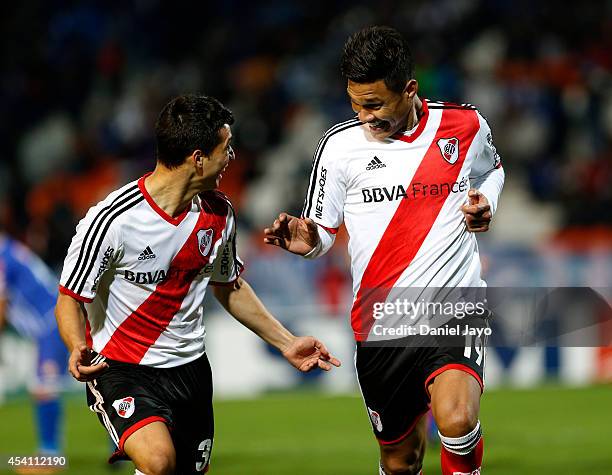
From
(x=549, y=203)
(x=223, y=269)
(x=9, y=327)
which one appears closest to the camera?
(x=223, y=269)

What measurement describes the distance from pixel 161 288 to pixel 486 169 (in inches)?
69.6

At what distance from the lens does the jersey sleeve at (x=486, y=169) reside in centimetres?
571

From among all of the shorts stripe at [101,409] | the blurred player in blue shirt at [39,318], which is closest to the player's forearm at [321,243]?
the shorts stripe at [101,409]

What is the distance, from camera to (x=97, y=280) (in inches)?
208

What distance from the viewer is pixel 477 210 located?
5191 millimetres

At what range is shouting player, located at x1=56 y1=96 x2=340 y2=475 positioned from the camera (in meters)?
5.24

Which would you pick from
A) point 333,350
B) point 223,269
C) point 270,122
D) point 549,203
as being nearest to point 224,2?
point 270,122

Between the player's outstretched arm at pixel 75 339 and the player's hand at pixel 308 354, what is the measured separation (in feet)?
3.37

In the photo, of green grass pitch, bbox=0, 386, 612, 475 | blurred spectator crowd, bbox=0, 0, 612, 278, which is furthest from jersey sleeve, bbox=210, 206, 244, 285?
blurred spectator crowd, bbox=0, 0, 612, 278

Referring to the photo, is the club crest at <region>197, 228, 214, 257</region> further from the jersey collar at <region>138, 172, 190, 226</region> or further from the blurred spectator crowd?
the blurred spectator crowd

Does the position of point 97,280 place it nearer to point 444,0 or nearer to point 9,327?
point 9,327

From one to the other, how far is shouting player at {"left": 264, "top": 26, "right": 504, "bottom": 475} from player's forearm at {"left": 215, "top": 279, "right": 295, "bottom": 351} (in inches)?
16.0

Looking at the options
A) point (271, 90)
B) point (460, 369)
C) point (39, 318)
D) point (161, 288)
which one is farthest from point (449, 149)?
point (271, 90)

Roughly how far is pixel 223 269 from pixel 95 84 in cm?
1500
